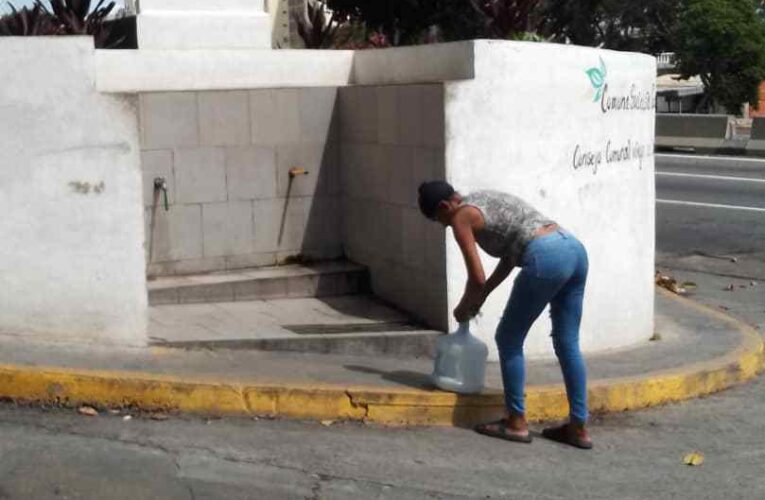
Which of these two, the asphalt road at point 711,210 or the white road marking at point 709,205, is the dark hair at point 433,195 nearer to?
the asphalt road at point 711,210

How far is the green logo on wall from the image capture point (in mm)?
8914

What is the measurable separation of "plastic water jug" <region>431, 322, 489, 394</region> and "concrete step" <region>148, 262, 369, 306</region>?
237cm

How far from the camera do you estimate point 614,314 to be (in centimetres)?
930

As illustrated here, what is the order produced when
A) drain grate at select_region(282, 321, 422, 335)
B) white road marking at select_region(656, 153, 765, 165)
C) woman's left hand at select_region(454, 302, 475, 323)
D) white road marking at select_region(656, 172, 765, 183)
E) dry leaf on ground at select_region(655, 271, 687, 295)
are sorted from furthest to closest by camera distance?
white road marking at select_region(656, 153, 765, 165), white road marking at select_region(656, 172, 765, 183), dry leaf on ground at select_region(655, 271, 687, 295), drain grate at select_region(282, 321, 422, 335), woman's left hand at select_region(454, 302, 475, 323)

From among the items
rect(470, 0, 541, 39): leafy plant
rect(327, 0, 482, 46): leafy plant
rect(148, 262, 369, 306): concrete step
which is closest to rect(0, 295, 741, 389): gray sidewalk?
rect(148, 262, 369, 306): concrete step

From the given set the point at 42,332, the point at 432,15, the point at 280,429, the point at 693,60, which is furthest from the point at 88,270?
the point at 693,60

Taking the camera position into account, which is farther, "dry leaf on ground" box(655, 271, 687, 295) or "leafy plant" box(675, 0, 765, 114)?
"leafy plant" box(675, 0, 765, 114)

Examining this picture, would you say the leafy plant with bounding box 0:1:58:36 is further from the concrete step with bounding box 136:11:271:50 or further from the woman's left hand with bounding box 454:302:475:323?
the woman's left hand with bounding box 454:302:475:323

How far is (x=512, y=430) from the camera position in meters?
7.01

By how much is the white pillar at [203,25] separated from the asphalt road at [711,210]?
6.44 meters

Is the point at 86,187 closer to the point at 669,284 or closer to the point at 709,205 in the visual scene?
the point at 669,284

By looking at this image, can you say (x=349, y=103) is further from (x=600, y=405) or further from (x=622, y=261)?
(x=600, y=405)

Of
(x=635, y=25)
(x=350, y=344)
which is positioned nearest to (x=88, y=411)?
(x=350, y=344)

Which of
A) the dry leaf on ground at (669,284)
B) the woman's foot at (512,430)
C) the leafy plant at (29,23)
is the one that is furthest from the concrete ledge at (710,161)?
the woman's foot at (512,430)
